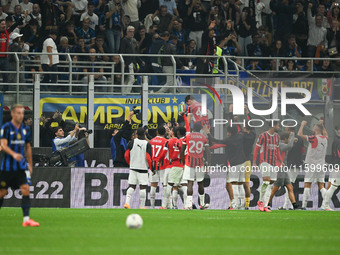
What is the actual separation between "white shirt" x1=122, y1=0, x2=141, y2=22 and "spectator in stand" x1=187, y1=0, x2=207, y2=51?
2.08 meters

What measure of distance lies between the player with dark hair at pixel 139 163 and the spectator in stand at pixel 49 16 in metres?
5.86

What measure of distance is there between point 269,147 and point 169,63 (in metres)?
5.06

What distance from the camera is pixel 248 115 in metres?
22.1

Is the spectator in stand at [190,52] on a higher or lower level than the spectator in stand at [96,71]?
higher

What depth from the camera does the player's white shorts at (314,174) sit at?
2245 centimetres

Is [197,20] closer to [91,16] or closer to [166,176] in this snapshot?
[91,16]

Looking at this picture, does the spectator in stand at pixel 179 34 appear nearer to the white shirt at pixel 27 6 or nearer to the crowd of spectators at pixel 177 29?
the crowd of spectators at pixel 177 29

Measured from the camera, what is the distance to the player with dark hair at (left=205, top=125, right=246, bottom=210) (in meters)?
21.9

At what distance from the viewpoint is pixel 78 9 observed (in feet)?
88.4

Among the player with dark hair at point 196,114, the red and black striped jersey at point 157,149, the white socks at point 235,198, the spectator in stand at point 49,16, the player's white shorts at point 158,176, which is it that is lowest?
the white socks at point 235,198

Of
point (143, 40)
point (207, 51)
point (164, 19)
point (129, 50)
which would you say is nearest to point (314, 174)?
point (207, 51)

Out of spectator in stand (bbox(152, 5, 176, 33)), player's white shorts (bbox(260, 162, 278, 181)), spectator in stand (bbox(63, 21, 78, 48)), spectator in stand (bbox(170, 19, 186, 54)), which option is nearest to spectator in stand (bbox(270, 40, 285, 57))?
spectator in stand (bbox(170, 19, 186, 54))

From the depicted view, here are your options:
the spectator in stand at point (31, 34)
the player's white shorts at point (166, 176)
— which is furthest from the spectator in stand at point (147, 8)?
the player's white shorts at point (166, 176)

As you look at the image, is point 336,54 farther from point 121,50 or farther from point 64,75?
point 64,75
